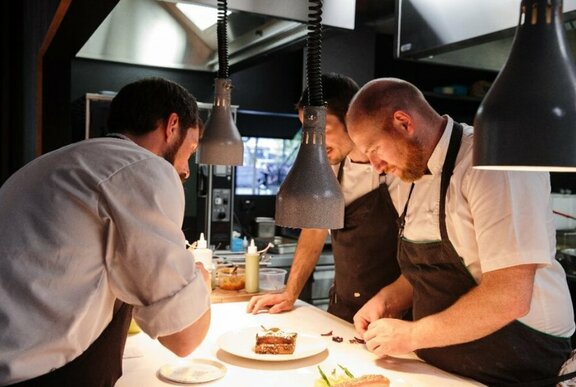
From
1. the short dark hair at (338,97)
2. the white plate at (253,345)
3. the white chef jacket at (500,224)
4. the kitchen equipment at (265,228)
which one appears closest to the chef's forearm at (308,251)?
the short dark hair at (338,97)

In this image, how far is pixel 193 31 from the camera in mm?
4105

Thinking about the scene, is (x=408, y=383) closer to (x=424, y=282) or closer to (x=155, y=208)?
(x=424, y=282)

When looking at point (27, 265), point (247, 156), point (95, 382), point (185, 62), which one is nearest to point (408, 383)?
point (95, 382)

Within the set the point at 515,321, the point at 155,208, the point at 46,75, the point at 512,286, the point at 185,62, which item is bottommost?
the point at 515,321

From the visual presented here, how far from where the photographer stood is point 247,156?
225 inches

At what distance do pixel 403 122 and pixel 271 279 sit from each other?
4.12ft

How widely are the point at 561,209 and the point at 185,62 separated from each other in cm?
314

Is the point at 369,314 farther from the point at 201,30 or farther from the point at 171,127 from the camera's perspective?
the point at 201,30

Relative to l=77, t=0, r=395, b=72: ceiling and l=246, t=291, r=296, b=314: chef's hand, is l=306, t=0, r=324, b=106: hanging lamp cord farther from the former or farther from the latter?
l=246, t=291, r=296, b=314: chef's hand

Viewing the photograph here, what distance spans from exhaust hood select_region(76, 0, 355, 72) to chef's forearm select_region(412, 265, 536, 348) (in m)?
1.22

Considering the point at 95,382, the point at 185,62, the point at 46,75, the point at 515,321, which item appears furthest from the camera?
the point at 185,62

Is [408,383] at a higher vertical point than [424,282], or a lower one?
lower

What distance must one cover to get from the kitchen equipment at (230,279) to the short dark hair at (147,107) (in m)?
1.20

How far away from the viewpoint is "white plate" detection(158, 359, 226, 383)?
164 centimetres
